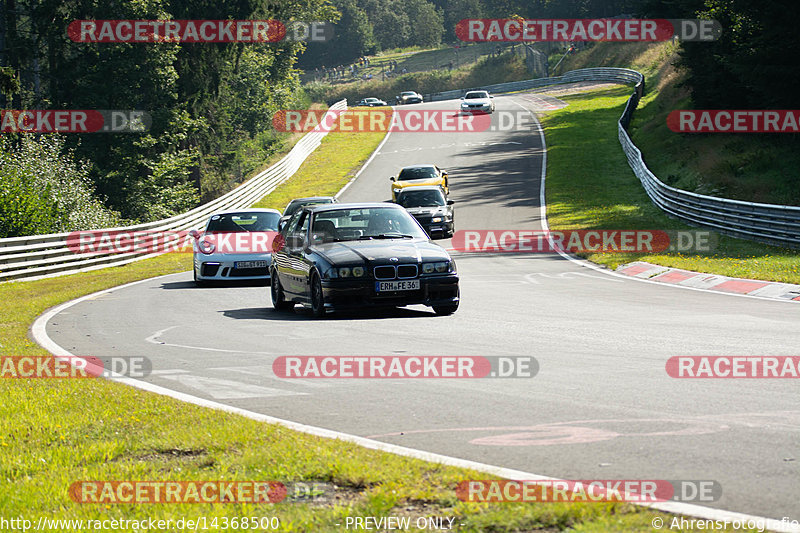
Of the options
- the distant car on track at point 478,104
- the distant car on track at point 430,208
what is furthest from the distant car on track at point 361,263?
the distant car on track at point 478,104

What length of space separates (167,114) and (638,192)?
2359 centimetres

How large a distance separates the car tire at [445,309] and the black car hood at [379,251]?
649mm

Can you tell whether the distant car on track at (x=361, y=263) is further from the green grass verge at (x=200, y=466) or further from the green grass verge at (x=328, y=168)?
the green grass verge at (x=328, y=168)

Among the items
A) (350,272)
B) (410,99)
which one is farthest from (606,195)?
(410,99)

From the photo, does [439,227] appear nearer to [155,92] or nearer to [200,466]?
[155,92]

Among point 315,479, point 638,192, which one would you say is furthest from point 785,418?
point 638,192

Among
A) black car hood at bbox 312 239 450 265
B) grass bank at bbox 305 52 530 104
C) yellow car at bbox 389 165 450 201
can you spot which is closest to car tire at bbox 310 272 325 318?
black car hood at bbox 312 239 450 265

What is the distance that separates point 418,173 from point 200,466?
3213cm

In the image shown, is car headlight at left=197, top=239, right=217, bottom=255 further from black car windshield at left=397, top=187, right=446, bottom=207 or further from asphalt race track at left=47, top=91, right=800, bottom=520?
black car windshield at left=397, top=187, right=446, bottom=207

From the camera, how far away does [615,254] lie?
77.4ft

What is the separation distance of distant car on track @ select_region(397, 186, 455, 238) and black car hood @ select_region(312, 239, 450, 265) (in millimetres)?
17086

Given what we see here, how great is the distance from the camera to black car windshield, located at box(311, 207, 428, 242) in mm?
14086

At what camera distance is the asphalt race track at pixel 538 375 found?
5.39 m

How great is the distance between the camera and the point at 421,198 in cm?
3222
